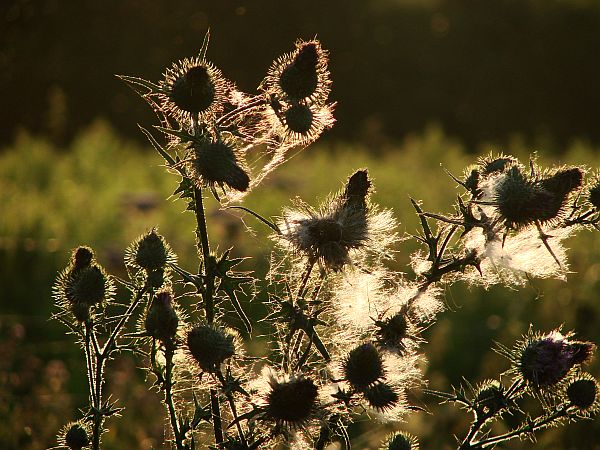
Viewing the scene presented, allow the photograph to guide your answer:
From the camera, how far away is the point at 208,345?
167 centimetres

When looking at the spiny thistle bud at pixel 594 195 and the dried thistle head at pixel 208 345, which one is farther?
the spiny thistle bud at pixel 594 195

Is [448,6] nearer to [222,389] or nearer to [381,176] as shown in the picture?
[381,176]

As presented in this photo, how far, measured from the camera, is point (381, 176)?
10.2m

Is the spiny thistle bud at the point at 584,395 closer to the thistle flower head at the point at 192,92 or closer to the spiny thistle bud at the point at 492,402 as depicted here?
the spiny thistle bud at the point at 492,402

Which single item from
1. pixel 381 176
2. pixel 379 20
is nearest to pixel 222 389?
pixel 381 176

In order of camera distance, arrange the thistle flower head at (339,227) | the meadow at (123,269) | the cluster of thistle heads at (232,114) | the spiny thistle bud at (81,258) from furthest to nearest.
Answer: the meadow at (123,269) → the spiny thistle bud at (81,258) → the thistle flower head at (339,227) → the cluster of thistle heads at (232,114)

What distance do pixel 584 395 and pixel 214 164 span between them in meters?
1.01

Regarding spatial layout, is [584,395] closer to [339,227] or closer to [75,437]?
[339,227]

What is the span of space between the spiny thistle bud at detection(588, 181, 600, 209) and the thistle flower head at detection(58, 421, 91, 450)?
4.51ft

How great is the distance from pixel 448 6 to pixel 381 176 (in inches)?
565

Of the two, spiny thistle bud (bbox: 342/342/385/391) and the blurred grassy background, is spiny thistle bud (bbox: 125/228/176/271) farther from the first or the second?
the blurred grassy background

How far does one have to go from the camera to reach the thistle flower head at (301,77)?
194cm

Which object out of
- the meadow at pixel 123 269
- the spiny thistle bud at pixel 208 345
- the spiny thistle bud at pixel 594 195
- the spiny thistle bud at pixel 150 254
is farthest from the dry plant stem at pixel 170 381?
the spiny thistle bud at pixel 594 195

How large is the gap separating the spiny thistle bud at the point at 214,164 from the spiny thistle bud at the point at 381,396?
1.84ft
